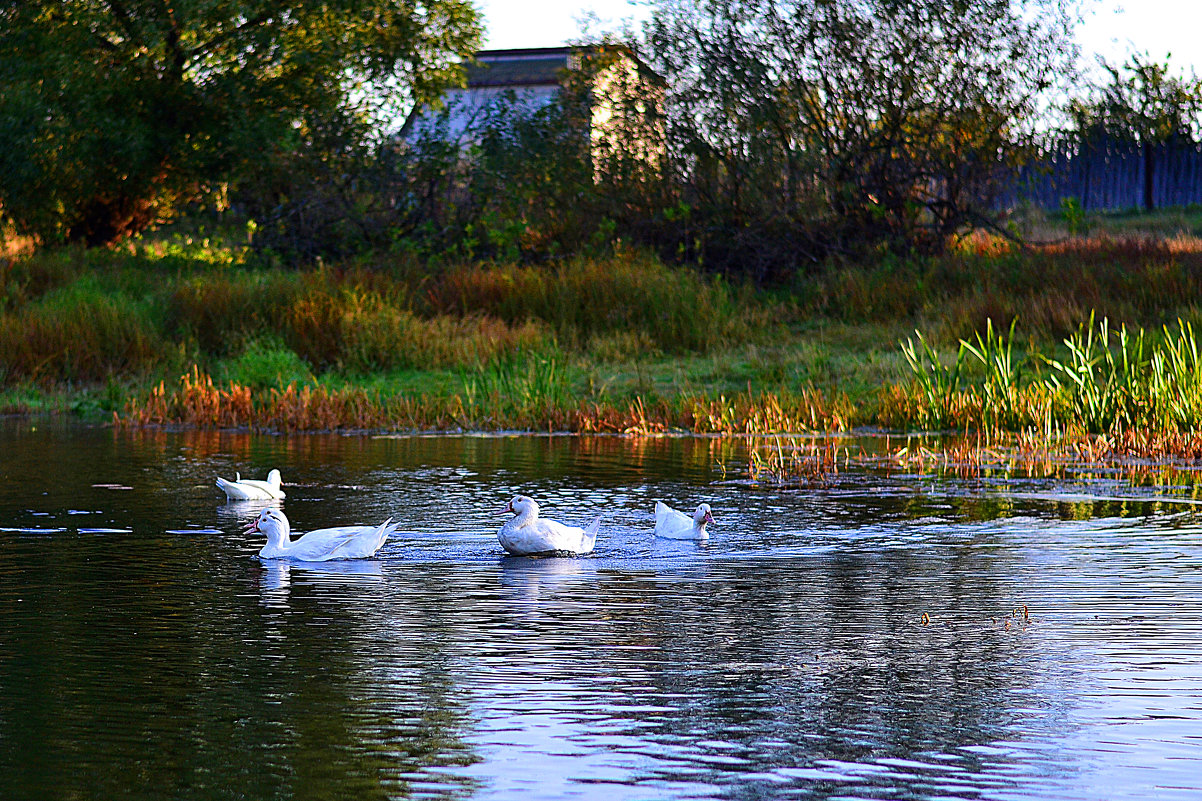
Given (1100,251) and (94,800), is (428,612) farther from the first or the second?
(1100,251)

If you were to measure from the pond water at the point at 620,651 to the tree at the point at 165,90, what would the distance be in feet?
53.2

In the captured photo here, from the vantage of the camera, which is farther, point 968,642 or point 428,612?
point 428,612

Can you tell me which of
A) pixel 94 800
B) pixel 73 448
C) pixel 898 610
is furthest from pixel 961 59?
pixel 94 800

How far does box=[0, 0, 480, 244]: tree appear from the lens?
25609 millimetres

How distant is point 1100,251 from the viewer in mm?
23312

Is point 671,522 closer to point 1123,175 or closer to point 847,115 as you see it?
point 847,115

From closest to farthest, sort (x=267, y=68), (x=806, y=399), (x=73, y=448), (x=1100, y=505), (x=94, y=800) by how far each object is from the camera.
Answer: (x=94, y=800), (x=1100, y=505), (x=73, y=448), (x=806, y=399), (x=267, y=68)

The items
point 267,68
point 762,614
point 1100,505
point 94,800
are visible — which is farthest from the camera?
point 267,68

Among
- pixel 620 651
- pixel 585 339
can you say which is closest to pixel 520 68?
pixel 585 339

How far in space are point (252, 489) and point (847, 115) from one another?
1684cm

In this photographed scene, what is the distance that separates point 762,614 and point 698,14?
20363 mm

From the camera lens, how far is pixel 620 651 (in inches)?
236

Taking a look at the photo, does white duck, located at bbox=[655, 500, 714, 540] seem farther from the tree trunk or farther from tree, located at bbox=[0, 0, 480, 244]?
the tree trunk

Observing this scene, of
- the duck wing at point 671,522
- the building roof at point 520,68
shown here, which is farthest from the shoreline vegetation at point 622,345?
the building roof at point 520,68
